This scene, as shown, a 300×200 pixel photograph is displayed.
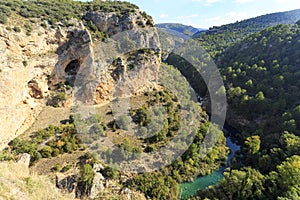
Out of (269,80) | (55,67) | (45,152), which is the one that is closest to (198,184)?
(45,152)

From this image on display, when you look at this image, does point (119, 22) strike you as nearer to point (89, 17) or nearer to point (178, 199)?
point (89, 17)

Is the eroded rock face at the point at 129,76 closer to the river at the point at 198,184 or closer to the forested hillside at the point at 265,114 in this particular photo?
the forested hillside at the point at 265,114

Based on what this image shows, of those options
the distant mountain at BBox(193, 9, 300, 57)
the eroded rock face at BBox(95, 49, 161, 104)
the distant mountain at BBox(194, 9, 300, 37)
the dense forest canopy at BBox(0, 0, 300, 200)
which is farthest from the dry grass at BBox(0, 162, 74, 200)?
the distant mountain at BBox(194, 9, 300, 37)

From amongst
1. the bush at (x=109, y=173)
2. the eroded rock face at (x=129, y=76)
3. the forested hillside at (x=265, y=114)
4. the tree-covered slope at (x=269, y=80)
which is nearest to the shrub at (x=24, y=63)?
the eroded rock face at (x=129, y=76)

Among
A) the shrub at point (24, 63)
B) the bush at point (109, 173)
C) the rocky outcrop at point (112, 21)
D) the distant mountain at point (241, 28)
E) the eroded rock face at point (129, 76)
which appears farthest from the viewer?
the distant mountain at point (241, 28)

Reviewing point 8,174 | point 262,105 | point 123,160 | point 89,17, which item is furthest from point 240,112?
point 8,174

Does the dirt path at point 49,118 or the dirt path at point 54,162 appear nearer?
the dirt path at point 54,162

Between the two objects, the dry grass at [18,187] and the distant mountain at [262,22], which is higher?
the distant mountain at [262,22]

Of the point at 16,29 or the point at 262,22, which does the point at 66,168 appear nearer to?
the point at 16,29
